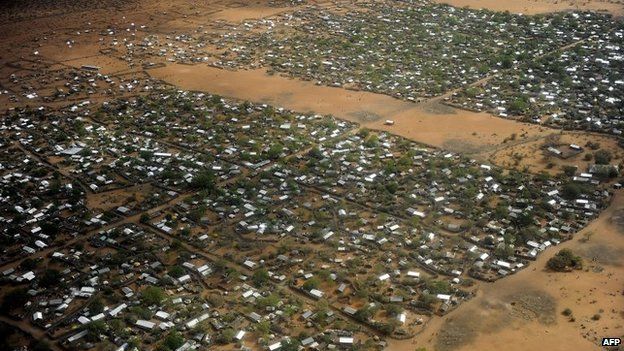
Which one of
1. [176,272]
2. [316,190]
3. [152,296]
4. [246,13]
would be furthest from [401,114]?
[246,13]

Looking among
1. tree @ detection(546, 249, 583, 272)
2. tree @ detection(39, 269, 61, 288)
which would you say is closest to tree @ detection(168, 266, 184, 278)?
tree @ detection(39, 269, 61, 288)

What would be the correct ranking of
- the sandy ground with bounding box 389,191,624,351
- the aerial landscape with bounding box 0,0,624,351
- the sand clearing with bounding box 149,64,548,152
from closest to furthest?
the sandy ground with bounding box 389,191,624,351
the aerial landscape with bounding box 0,0,624,351
the sand clearing with bounding box 149,64,548,152

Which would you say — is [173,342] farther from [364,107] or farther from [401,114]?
[364,107]

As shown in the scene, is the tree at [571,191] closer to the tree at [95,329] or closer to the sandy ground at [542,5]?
the tree at [95,329]

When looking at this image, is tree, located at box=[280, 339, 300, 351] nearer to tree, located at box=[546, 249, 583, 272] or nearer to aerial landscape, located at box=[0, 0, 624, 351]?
aerial landscape, located at box=[0, 0, 624, 351]

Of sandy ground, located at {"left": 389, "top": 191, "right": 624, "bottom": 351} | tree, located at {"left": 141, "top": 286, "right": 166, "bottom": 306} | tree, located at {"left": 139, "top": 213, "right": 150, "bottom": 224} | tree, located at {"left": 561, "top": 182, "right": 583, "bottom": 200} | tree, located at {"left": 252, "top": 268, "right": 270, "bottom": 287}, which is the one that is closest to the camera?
sandy ground, located at {"left": 389, "top": 191, "right": 624, "bottom": 351}
